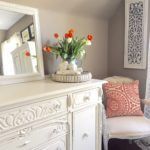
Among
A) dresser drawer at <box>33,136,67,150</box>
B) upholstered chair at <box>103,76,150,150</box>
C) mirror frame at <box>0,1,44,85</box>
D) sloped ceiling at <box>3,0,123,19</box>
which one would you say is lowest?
upholstered chair at <box>103,76,150,150</box>

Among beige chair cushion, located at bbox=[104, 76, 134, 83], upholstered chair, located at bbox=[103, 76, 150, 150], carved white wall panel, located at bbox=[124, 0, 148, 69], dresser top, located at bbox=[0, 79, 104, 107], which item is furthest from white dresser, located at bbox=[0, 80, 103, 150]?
carved white wall panel, located at bbox=[124, 0, 148, 69]

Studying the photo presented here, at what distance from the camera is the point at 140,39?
2.42m

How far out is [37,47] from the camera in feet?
5.92

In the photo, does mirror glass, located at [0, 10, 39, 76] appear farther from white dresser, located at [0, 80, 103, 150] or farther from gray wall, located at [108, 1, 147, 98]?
gray wall, located at [108, 1, 147, 98]

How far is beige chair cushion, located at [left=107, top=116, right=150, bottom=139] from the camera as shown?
6.22 ft

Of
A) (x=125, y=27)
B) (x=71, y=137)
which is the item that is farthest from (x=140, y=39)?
(x=71, y=137)

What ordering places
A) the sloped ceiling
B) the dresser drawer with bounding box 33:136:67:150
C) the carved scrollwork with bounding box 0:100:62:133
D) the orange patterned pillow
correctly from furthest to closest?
1. the orange patterned pillow
2. the sloped ceiling
3. the dresser drawer with bounding box 33:136:67:150
4. the carved scrollwork with bounding box 0:100:62:133

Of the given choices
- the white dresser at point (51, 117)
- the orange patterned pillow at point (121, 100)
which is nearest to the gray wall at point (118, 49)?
the orange patterned pillow at point (121, 100)

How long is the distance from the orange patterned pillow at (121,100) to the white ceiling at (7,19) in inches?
46.6

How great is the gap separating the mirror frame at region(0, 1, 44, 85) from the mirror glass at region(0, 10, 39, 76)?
25 mm

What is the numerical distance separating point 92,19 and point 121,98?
1.01 metres

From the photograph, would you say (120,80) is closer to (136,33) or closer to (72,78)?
(136,33)

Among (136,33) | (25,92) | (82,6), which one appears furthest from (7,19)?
(136,33)

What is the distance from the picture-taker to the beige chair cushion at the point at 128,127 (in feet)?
6.22
